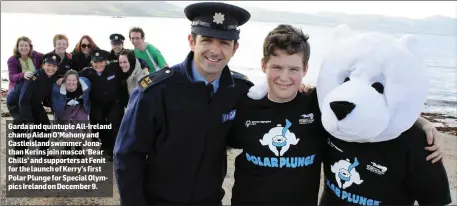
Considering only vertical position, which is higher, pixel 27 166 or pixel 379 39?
pixel 379 39

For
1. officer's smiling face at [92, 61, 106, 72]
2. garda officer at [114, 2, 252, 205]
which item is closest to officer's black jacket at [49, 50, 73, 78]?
officer's smiling face at [92, 61, 106, 72]

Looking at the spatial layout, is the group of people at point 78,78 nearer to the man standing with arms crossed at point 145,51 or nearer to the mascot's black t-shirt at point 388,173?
the man standing with arms crossed at point 145,51

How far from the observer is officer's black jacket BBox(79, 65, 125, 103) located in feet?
16.6

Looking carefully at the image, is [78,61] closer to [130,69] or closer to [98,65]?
[98,65]

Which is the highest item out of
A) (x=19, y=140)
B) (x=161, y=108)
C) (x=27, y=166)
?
(x=161, y=108)

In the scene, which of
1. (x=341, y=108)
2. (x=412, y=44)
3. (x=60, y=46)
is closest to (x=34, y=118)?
(x=60, y=46)

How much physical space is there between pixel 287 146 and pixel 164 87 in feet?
2.61

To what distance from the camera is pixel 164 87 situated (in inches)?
86.7

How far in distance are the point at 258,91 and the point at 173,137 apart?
59 cm

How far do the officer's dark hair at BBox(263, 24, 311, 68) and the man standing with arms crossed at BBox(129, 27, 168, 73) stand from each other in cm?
333

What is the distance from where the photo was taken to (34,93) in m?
4.87

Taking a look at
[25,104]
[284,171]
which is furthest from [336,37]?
[25,104]

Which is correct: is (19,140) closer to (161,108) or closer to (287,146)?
(161,108)

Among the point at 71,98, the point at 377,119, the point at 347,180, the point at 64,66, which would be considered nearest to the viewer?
the point at 377,119
